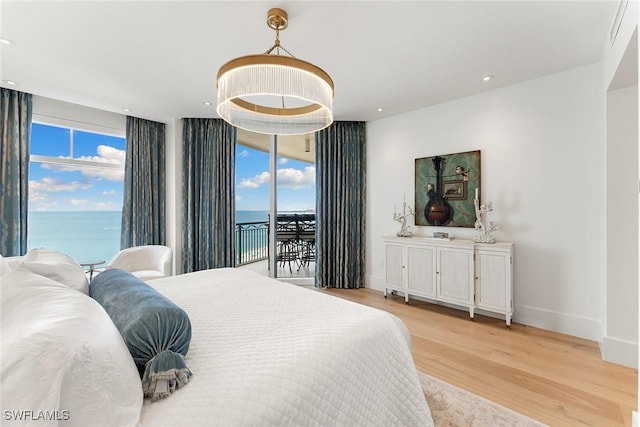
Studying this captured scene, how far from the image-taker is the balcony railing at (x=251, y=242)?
16.7 feet

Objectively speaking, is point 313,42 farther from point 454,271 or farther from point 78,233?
point 78,233

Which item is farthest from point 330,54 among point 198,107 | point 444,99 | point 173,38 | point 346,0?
point 198,107

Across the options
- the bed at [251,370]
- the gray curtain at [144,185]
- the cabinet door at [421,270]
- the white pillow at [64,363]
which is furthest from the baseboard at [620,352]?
the gray curtain at [144,185]

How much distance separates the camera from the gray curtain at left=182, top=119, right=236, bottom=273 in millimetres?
4230

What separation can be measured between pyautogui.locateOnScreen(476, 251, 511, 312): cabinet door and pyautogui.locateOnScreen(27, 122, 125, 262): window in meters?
4.76

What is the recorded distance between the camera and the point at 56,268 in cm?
136

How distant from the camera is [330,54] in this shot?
2457 millimetres

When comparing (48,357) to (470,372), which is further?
(470,372)

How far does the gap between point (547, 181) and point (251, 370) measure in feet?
10.9

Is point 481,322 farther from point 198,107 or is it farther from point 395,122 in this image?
point 198,107

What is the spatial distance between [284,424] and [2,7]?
2.99 m

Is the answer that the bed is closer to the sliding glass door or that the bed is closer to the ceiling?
the ceiling

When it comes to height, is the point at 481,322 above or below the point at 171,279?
below

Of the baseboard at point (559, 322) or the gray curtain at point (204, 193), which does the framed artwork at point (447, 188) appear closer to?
the baseboard at point (559, 322)
